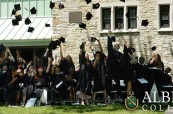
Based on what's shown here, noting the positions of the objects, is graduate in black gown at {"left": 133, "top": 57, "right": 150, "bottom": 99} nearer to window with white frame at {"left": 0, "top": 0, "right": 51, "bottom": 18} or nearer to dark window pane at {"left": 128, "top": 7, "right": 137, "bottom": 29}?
dark window pane at {"left": 128, "top": 7, "right": 137, "bottom": 29}

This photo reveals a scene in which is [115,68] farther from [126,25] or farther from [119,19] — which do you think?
[119,19]

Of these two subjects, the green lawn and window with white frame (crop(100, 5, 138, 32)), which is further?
window with white frame (crop(100, 5, 138, 32))

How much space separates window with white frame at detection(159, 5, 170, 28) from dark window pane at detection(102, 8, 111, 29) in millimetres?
2584

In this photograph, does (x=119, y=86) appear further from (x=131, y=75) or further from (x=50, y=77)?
(x=50, y=77)

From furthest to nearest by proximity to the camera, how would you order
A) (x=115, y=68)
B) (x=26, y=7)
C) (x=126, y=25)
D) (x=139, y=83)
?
(x=26, y=7), (x=126, y=25), (x=115, y=68), (x=139, y=83)

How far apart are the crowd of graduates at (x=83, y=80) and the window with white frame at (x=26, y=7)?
12.6 m

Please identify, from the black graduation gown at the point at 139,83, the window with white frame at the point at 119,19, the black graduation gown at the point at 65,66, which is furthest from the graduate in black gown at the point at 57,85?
the window with white frame at the point at 119,19

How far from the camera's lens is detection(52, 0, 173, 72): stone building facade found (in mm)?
25875

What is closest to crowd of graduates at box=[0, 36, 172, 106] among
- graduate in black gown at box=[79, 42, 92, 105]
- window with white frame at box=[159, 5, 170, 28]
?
graduate in black gown at box=[79, 42, 92, 105]

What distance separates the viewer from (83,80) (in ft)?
55.1

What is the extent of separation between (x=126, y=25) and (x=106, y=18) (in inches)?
45.5

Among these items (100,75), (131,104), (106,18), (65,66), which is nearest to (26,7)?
(106,18)

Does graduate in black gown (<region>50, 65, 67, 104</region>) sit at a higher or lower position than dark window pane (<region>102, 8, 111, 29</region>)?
lower

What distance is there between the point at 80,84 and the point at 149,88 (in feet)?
7.19
